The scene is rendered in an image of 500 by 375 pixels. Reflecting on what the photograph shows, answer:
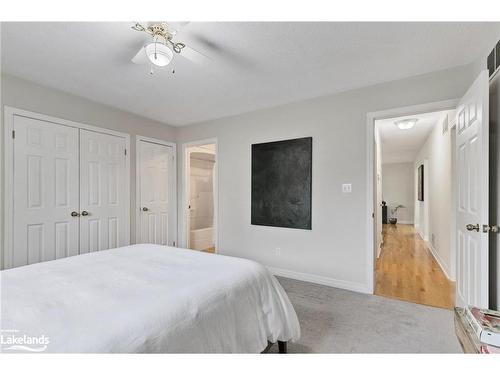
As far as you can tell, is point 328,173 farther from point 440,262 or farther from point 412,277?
point 440,262

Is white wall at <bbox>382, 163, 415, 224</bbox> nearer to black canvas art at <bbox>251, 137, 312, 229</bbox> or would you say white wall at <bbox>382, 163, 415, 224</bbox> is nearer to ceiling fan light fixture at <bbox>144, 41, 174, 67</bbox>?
black canvas art at <bbox>251, 137, 312, 229</bbox>

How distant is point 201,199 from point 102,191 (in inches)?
101

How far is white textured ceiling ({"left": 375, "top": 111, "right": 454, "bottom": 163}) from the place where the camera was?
163 inches

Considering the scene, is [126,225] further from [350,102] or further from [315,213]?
[350,102]

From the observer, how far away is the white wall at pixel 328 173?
2.67m

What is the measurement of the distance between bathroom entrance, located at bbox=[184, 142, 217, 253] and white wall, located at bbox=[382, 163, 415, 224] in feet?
22.4

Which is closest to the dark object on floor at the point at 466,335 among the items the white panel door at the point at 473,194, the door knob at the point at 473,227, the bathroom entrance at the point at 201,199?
Result: the white panel door at the point at 473,194

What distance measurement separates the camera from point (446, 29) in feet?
5.94

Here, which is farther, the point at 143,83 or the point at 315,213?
the point at 315,213

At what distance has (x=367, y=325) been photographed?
2.10m

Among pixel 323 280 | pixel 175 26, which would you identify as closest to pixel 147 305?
pixel 175 26
